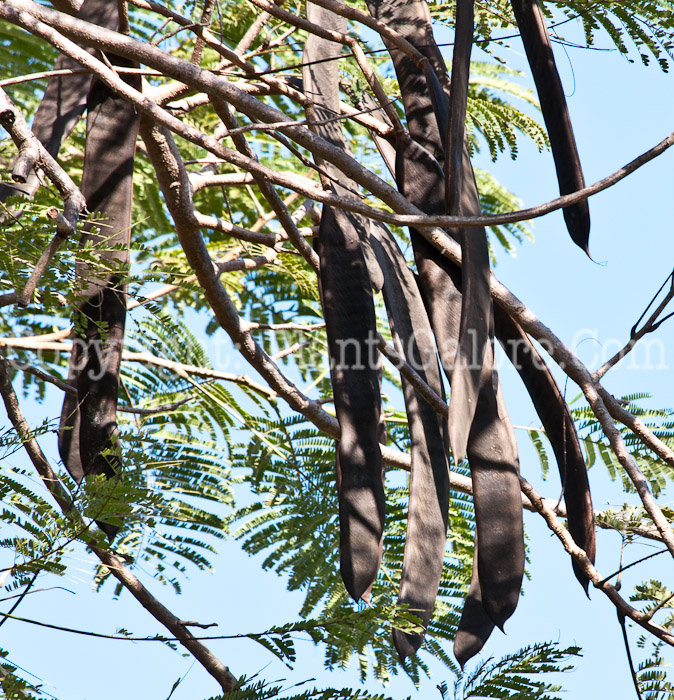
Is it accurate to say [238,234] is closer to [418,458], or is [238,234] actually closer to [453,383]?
[418,458]

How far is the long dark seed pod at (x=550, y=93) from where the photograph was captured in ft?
6.82

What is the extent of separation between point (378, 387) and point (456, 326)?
33cm

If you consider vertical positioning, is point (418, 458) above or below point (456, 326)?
below

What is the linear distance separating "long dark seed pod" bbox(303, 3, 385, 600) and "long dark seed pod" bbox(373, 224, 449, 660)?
0.09 metres

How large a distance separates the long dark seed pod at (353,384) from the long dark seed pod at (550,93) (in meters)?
0.54

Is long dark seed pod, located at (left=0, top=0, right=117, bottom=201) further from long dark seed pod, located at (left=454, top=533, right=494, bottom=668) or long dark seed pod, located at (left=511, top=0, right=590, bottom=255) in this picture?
long dark seed pod, located at (left=454, top=533, right=494, bottom=668)

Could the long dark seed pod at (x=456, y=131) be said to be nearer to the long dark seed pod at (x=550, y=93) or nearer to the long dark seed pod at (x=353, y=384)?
the long dark seed pod at (x=353, y=384)

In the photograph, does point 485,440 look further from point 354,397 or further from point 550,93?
point 550,93

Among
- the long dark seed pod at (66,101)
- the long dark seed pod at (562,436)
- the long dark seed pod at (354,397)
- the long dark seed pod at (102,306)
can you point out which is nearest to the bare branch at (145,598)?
the long dark seed pod at (102,306)

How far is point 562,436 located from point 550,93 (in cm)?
86

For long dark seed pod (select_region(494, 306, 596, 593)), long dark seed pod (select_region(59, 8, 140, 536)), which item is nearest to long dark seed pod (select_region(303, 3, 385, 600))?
long dark seed pod (select_region(494, 306, 596, 593))

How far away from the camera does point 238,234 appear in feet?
9.91

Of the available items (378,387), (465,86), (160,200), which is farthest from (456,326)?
(160,200)

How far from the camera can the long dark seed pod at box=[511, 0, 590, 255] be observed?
81.9 inches
